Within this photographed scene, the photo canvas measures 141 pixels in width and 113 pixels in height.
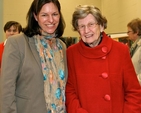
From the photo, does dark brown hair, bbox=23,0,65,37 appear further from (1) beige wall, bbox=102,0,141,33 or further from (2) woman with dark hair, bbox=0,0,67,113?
(1) beige wall, bbox=102,0,141,33

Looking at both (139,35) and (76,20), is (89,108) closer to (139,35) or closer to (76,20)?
(76,20)

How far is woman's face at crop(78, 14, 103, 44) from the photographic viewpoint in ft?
5.32

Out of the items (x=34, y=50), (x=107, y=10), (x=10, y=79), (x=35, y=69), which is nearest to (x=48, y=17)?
(x=34, y=50)

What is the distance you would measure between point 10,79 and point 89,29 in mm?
703

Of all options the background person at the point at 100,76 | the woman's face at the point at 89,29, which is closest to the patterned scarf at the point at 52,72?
the background person at the point at 100,76

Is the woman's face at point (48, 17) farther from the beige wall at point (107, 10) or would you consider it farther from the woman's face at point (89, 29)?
the beige wall at point (107, 10)

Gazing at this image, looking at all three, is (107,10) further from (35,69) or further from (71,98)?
(35,69)

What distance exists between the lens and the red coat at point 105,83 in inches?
62.7

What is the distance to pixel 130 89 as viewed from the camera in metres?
1.62

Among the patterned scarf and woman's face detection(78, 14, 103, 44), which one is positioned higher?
woman's face detection(78, 14, 103, 44)

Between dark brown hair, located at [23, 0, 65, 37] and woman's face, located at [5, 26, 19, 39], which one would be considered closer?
dark brown hair, located at [23, 0, 65, 37]

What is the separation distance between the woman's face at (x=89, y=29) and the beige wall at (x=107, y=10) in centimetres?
222

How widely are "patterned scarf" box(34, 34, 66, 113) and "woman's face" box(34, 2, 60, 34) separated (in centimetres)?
7

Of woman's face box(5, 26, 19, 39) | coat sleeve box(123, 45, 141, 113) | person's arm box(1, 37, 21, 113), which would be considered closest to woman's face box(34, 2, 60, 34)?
person's arm box(1, 37, 21, 113)
